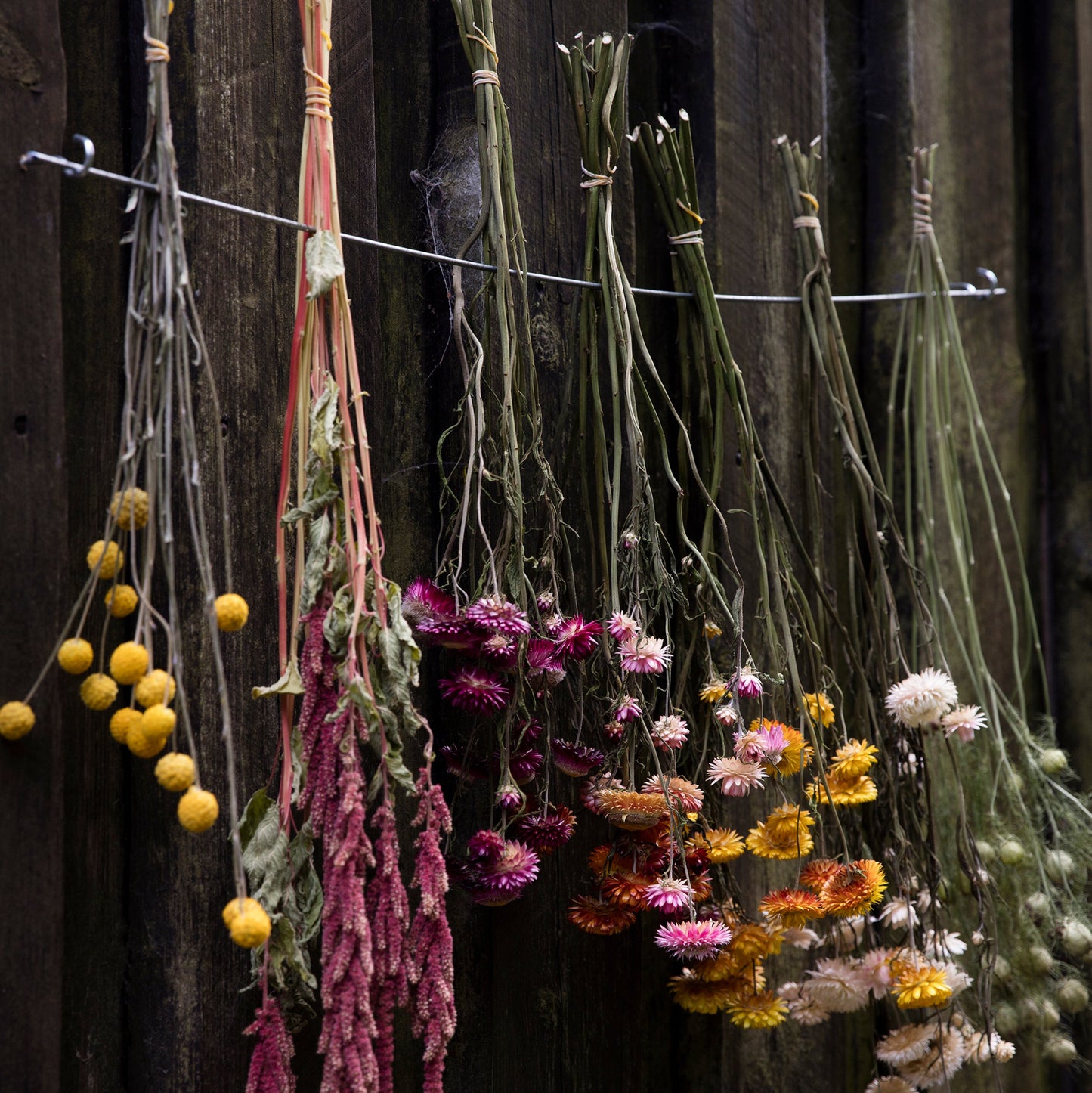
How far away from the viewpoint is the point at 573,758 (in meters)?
1.03

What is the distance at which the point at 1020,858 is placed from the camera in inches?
55.0

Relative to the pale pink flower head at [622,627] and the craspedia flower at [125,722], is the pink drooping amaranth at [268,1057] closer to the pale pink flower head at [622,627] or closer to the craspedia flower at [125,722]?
the craspedia flower at [125,722]

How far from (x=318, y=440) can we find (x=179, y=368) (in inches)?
4.2

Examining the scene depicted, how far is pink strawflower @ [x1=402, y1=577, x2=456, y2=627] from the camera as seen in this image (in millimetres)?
949

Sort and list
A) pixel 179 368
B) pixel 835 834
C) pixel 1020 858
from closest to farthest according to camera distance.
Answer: pixel 179 368
pixel 835 834
pixel 1020 858

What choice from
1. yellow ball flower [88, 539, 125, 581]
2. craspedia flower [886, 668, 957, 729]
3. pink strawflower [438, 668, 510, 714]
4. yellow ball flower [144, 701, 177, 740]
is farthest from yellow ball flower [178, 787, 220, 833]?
craspedia flower [886, 668, 957, 729]

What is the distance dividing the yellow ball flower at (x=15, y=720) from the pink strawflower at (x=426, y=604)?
0.94 ft

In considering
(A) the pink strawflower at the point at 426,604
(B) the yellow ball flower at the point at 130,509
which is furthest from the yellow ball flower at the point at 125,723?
(A) the pink strawflower at the point at 426,604

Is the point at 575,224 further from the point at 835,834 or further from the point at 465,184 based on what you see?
the point at 835,834

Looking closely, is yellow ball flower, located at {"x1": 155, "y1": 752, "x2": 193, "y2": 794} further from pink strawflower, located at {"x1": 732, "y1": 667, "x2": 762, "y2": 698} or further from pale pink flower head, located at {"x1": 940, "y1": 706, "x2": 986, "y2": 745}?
pale pink flower head, located at {"x1": 940, "y1": 706, "x2": 986, "y2": 745}

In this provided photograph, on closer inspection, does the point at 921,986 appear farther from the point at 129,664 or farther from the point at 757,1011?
the point at 129,664

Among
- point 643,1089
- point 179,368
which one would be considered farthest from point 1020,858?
point 179,368

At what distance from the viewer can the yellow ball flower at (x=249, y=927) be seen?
2.29 feet

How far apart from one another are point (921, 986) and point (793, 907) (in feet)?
0.49
